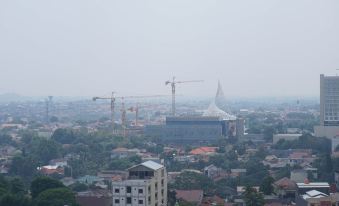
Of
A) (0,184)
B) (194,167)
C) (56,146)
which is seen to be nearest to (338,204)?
(0,184)

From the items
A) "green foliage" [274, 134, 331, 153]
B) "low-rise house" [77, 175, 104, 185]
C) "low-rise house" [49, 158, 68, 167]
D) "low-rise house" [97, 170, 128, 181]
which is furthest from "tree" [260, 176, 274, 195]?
"green foliage" [274, 134, 331, 153]

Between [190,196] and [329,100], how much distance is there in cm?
2418

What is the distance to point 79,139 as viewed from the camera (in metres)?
41.2

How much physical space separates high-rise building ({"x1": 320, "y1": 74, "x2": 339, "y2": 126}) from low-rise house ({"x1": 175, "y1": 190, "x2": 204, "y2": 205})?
2166 cm

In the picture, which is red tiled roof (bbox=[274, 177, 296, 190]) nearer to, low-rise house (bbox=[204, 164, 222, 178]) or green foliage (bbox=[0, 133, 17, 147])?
low-rise house (bbox=[204, 164, 222, 178])

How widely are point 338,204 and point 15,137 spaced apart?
31239 millimetres

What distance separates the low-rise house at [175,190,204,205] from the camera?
20.2 m

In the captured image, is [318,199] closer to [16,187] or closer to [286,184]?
[286,184]

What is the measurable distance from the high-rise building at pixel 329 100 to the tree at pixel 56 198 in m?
25.9

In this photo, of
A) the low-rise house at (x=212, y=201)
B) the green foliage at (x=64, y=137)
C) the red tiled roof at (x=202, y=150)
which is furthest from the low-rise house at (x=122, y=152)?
the low-rise house at (x=212, y=201)

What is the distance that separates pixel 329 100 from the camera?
43.6 meters

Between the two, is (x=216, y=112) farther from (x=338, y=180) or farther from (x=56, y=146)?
(x=338, y=180)

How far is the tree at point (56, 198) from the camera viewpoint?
17.4m

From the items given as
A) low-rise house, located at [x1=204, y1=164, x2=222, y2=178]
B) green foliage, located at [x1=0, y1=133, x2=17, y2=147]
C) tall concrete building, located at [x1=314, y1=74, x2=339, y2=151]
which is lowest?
low-rise house, located at [x1=204, y1=164, x2=222, y2=178]
